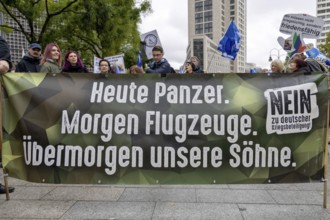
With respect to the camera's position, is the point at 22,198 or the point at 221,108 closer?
the point at 221,108

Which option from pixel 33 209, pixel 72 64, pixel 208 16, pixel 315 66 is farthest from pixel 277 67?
pixel 208 16

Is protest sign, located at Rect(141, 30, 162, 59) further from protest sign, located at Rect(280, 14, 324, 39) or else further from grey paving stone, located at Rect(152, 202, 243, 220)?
grey paving stone, located at Rect(152, 202, 243, 220)

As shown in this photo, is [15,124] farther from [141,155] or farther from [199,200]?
[199,200]

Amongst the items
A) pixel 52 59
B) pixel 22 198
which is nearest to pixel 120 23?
pixel 52 59

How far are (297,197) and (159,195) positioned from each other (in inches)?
66.6

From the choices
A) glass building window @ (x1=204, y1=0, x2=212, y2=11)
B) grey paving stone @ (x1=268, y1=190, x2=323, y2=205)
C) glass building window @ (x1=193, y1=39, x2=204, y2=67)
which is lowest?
grey paving stone @ (x1=268, y1=190, x2=323, y2=205)

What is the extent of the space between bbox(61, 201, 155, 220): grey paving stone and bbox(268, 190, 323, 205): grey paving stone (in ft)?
5.11

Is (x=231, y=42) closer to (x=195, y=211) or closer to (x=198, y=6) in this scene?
(x=195, y=211)

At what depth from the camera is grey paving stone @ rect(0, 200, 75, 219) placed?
12.4 feet

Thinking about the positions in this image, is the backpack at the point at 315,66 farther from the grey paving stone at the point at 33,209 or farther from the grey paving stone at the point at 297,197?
the grey paving stone at the point at 33,209

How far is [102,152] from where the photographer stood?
390 centimetres

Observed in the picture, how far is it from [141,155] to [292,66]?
3.58 metres

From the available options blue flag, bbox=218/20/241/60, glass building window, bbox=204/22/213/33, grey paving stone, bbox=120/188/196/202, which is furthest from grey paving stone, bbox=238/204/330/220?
glass building window, bbox=204/22/213/33

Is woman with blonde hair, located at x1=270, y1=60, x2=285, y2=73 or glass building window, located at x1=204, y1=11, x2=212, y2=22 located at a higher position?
glass building window, located at x1=204, y1=11, x2=212, y2=22
